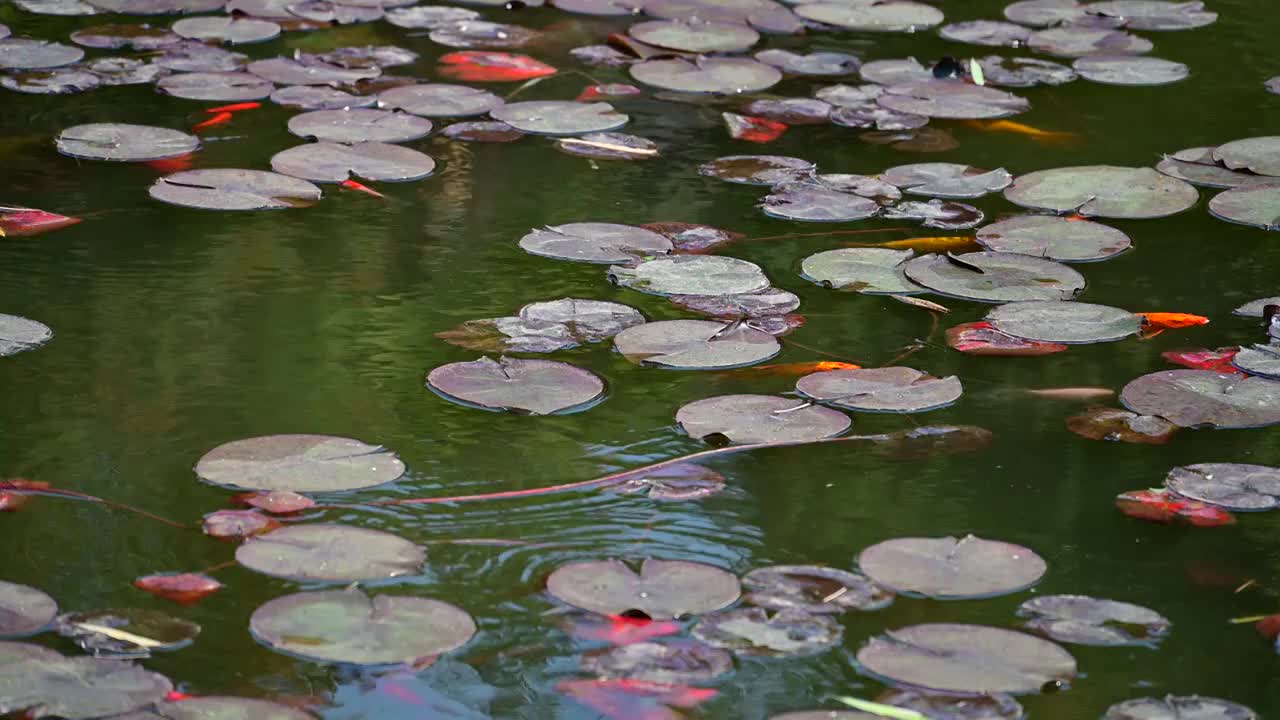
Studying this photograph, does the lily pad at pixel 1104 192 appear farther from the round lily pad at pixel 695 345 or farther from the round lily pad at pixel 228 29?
the round lily pad at pixel 228 29

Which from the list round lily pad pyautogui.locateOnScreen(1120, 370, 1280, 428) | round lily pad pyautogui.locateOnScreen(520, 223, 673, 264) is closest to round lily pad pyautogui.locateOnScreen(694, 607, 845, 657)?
round lily pad pyautogui.locateOnScreen(1120, 370, 1280, 428)

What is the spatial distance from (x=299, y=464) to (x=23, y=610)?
1.78 ft

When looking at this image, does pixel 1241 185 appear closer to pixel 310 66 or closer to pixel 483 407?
pixel 483 407

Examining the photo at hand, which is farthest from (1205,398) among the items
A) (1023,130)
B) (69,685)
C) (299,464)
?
(69,685)

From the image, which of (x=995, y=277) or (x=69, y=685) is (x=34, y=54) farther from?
(x=69, y=685)

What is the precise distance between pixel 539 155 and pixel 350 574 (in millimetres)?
2094

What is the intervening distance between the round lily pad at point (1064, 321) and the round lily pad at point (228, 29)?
2.81 metres

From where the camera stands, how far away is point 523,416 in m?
3.00

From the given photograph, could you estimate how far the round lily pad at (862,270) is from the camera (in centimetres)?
358

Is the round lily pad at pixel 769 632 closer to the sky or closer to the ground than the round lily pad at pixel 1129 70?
closer to the ground

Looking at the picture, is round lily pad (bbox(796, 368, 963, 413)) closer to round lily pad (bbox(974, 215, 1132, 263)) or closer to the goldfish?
round lily pad (bbox(974, 215, 1132, 263))

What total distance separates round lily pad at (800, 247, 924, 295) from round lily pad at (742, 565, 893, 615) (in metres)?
1.17

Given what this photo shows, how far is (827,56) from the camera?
5.19 m

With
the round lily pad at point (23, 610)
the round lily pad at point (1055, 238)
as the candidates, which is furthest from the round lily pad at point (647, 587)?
the round lily pad at point (1055, 238)
